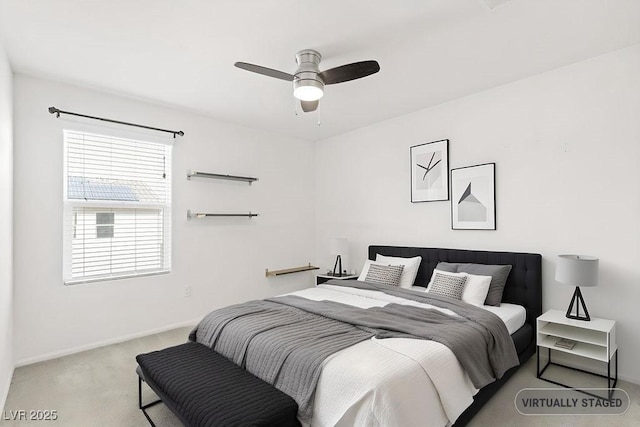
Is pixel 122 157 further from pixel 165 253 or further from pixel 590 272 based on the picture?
pixel 590 272

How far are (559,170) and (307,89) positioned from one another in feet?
7.77

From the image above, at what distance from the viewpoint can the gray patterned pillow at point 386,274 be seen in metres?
3.75

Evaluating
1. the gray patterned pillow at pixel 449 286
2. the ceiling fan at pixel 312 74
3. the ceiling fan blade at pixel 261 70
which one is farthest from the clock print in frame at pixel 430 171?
the ceiling fan blade at pixel 261 70

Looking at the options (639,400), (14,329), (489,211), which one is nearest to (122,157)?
(14,329)

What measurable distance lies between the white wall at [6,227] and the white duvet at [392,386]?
237 cm

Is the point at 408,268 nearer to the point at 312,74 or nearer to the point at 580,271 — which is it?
the point at 580,271

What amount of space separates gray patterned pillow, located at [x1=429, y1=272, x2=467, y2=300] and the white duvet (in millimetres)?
1136

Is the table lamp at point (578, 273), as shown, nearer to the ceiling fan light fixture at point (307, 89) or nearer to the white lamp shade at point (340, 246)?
the ceiling fan light fixture at point (307, 89)

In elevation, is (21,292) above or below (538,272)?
below

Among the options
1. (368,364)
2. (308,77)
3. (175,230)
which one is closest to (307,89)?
(308,77)

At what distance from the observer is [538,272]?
312cm

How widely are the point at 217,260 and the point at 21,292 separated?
193 cm

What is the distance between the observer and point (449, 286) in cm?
318

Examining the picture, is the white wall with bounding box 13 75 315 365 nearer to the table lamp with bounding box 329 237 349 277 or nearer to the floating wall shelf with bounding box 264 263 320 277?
the floating wall shelf with bounding box 264 263 320 277
